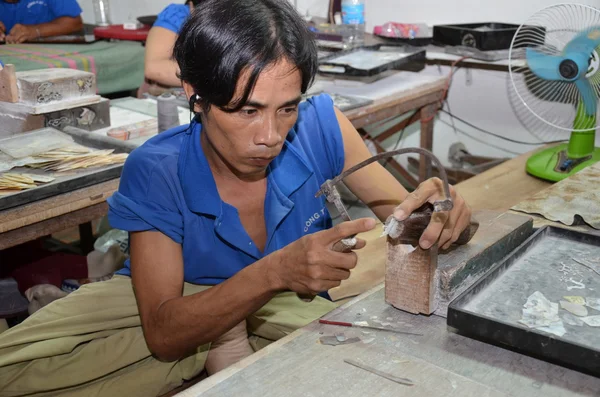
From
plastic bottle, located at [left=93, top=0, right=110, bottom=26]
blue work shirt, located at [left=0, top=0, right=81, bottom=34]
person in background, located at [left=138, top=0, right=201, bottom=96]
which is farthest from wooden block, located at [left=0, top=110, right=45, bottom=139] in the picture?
plastic bottle, located at [left=93, top=0, right=110, bottom=26]

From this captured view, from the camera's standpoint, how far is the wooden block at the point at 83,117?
241 cm

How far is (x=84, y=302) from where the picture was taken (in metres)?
1.58

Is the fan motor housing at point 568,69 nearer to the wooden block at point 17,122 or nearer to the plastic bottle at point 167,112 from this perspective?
the plastic bottle at point 167,112

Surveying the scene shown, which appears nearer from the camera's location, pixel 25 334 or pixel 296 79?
pixel 296 79

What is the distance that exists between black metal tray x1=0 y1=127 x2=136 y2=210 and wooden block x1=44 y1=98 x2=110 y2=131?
0.61ft

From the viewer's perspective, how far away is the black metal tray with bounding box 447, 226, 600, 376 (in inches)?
40.6

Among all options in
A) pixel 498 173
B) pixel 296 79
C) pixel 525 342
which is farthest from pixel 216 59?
pixel 498 173

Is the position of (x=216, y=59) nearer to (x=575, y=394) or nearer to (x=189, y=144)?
(x=189, y=144)

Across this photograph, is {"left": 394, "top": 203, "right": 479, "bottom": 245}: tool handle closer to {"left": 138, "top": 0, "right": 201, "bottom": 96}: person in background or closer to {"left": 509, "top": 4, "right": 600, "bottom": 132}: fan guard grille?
{"left": 509, "top": 4, "right": 600, "bottom": 132}: fan guard grille

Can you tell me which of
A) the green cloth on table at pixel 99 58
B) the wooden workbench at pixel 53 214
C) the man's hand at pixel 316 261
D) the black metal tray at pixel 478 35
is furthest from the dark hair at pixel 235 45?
the green cloth on table at pixel 99 58

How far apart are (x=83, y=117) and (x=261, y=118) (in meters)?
1.38

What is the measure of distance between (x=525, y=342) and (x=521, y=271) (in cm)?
27

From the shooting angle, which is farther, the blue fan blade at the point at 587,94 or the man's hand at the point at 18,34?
the man's hand at the point at 18,34

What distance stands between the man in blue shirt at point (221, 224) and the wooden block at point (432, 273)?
0.16ft
